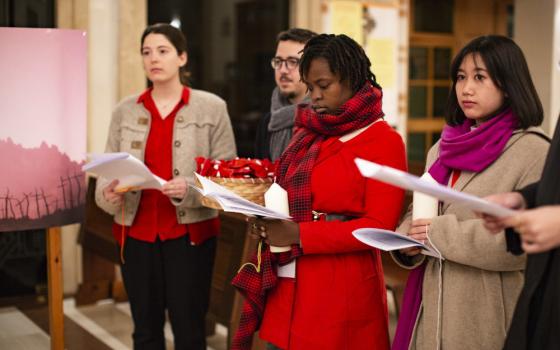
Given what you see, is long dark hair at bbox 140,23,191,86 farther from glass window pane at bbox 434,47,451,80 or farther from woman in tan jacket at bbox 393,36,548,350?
glass window pane at bbox 434,47,451,80

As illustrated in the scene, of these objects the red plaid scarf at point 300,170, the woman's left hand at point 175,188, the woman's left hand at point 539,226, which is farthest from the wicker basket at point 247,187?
the woman's left hand at point 539,226

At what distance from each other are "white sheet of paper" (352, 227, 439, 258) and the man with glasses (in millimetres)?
1087

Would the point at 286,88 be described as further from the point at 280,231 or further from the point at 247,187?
the point at 280,231

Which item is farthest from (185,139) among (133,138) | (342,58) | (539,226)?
(539,226)

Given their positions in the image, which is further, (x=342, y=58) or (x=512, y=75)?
(x=342, y=58)

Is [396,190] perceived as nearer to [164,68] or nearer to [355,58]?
[355,58]

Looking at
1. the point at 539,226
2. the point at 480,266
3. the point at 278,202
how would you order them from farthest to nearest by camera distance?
the point at 278,202, the point at 480,266, the point at 539,226

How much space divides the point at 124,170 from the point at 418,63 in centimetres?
543

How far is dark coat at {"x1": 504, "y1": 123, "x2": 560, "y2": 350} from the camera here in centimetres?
160

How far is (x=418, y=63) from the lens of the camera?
301 inches

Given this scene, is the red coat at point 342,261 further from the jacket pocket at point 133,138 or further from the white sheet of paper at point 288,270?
the jacket pocket at point 133,138

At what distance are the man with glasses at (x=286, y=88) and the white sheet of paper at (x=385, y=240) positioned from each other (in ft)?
3.57

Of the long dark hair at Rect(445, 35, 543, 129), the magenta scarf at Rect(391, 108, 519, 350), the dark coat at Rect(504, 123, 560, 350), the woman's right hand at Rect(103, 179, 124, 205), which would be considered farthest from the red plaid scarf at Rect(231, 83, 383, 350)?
the woman's right hand at Rect(103, 179, 124, 205)

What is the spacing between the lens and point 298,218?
2180 millimetres
